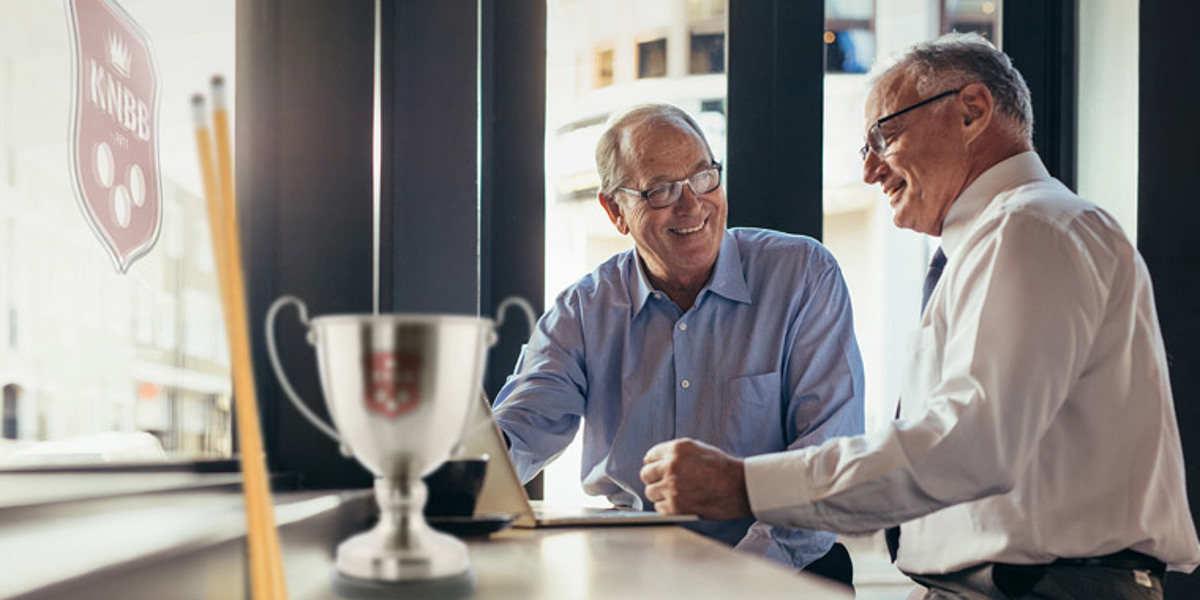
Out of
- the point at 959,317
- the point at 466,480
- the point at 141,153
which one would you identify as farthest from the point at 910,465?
the point at 141,153

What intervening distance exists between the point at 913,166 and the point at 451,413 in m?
1.54

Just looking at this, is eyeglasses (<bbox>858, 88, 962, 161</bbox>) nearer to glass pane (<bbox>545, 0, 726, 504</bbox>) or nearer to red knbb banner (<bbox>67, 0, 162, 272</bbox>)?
glass pane (<bbox>545, 0, 726, 504</bbox>)

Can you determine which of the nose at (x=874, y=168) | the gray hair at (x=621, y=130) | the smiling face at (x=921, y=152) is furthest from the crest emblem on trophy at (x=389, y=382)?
the gray hair at (x=621, y=130)

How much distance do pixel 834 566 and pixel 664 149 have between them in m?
0.93

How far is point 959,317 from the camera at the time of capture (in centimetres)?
157

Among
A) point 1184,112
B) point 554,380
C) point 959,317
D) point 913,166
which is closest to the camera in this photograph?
point 959,317

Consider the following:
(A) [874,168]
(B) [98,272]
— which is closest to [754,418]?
(A) [874,168]

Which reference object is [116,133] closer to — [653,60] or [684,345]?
[684,345]

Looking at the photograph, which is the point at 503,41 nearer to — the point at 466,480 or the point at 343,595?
the point at 466,480

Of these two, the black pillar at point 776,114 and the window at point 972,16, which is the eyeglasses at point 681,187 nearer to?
the black pillar at point 776,114

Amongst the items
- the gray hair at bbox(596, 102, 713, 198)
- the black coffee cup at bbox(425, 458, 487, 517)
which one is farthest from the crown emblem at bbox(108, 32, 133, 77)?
the gray hair at bbox(596, 102, 713, 198)

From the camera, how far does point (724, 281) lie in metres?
2.24

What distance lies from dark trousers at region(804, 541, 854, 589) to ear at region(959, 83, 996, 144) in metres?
0.86

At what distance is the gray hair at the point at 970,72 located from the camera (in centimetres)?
189
